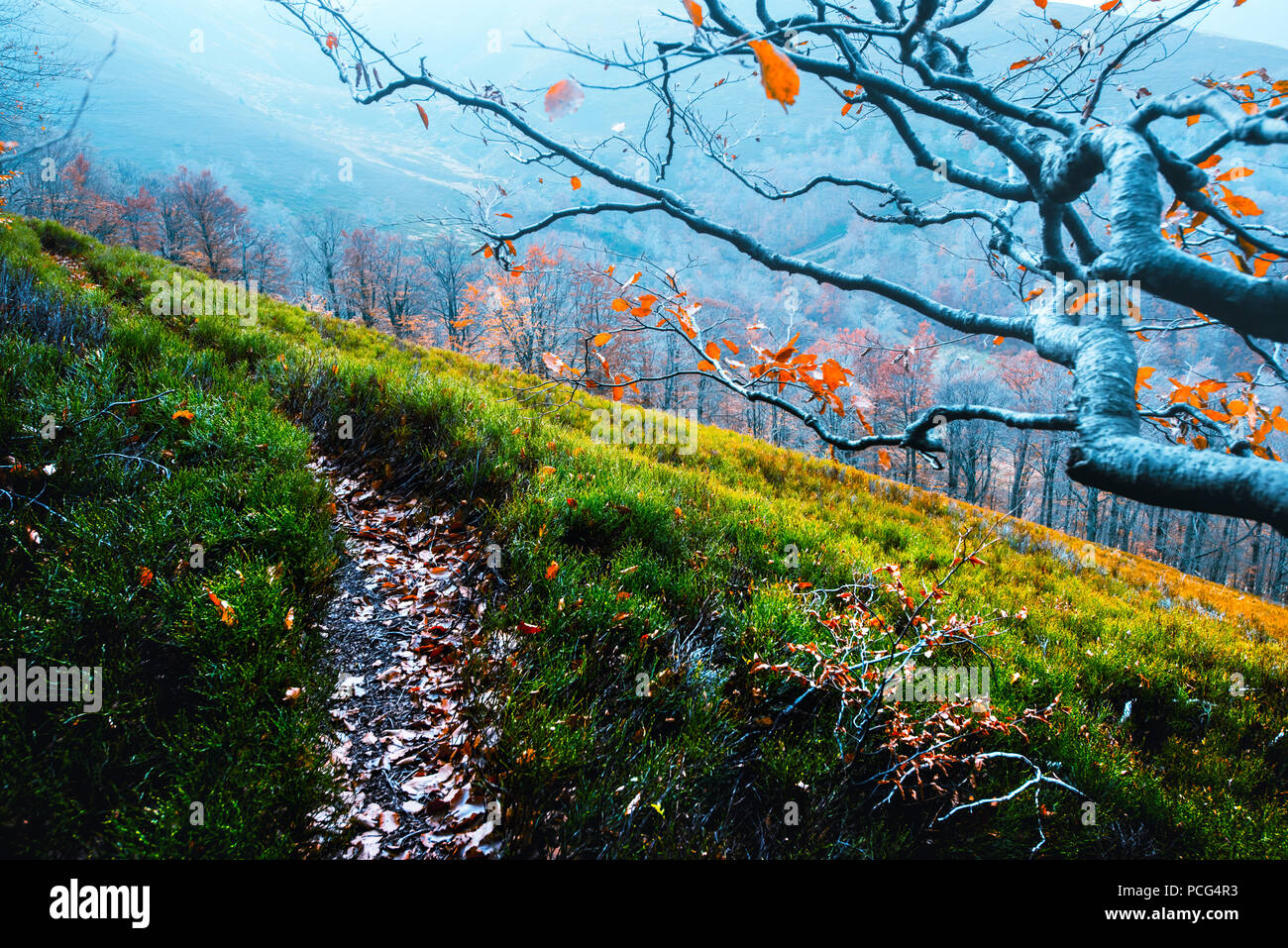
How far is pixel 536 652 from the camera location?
104 inches

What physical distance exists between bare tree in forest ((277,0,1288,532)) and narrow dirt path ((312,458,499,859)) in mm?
1964

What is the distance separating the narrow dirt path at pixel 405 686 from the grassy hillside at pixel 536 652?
7.9 inches

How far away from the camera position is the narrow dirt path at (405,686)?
1994 mm

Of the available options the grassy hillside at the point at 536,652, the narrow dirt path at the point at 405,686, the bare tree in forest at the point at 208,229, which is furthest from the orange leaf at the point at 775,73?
the bare tree in forest at the point at 208,229

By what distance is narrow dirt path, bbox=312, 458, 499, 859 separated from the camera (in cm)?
199

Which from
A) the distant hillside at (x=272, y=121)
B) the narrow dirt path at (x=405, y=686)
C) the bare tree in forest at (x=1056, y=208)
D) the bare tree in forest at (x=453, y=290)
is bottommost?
the narrow dirt path at (x=405, y=686)

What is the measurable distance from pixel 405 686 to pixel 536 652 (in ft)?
2.53

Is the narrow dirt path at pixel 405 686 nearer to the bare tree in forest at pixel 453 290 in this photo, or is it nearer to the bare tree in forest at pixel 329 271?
the bare tree in forest at pixel 329 271

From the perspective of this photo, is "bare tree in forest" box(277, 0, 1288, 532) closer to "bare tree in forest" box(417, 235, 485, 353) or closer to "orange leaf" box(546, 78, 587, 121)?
"orange leaf" box(546, 78, 587, 121)

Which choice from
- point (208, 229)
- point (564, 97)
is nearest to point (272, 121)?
point (208, 229)

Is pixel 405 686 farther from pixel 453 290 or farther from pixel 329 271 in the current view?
pixel 329 271

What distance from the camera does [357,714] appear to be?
2.45 m
